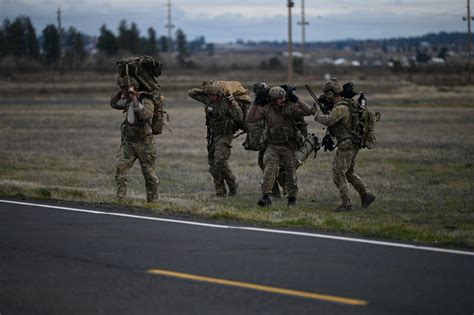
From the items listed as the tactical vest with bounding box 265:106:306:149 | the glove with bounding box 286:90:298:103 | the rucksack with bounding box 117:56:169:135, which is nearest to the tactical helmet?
the rucksack with bounding box 117:56:169:135

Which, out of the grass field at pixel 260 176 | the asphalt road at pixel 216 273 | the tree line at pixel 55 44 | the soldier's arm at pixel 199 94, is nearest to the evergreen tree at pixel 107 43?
the tree line at pixel 55 44

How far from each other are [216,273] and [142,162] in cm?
604

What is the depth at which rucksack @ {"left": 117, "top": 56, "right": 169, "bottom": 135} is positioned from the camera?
14.7 m

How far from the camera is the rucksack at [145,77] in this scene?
14.7 meters

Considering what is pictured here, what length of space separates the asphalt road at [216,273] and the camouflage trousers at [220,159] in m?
4.80

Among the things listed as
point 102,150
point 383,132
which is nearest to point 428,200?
point 102,150

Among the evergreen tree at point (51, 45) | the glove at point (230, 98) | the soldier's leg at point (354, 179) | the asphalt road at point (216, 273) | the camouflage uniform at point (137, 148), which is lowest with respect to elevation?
the asphalt road at point (216, 273)

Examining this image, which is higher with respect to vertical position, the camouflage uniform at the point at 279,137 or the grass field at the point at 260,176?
the camouflage uniform at the point at 279,137

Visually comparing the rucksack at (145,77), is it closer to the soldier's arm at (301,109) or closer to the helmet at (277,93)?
the helmet at (277,93)

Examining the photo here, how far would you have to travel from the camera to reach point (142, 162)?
14.9 meters

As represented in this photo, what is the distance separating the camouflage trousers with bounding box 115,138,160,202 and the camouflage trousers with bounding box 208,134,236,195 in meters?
2.03

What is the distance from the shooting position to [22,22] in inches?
4582

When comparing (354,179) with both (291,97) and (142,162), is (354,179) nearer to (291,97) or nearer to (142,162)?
(291,97)

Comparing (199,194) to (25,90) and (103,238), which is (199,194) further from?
(25,90)
